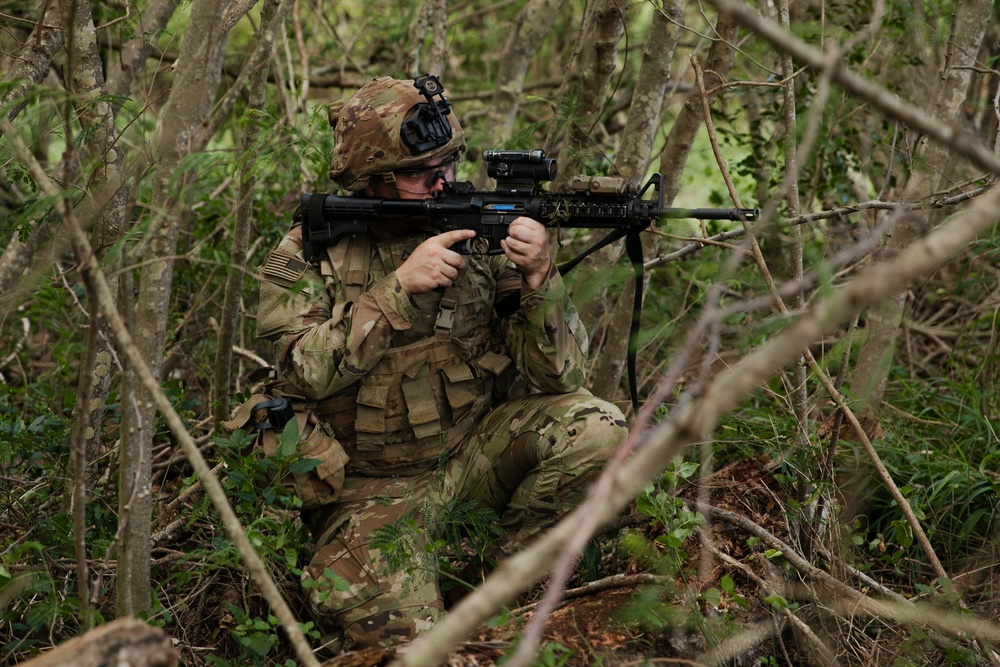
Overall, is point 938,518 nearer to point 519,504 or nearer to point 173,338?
point 519,504

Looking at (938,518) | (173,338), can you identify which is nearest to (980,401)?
(938,518)

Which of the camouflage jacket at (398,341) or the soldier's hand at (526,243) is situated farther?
the camouflage jacket at (398,341)

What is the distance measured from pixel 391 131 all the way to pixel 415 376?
0.98 metres

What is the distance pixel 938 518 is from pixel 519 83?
147 inches

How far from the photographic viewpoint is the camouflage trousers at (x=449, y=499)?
335 cm

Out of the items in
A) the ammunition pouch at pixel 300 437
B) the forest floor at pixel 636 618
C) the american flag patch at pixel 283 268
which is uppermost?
the american flag patch at pixel 283 268

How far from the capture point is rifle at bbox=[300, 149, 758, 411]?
3299 millimetres

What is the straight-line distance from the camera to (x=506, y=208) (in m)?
3.45

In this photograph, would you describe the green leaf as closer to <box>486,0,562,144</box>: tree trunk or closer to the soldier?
the soldier

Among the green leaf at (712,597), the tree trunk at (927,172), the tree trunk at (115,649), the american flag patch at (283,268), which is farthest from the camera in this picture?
the tree trunk at (927,172)

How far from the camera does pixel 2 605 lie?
2811mm

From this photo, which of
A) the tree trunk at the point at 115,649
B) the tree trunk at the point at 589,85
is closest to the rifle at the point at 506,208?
the tree trunk at the point at 589,85

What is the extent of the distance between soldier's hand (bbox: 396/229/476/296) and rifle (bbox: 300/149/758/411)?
81 mm

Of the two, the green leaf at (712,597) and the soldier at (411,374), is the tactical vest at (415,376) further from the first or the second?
the green leaf at (712,597)
